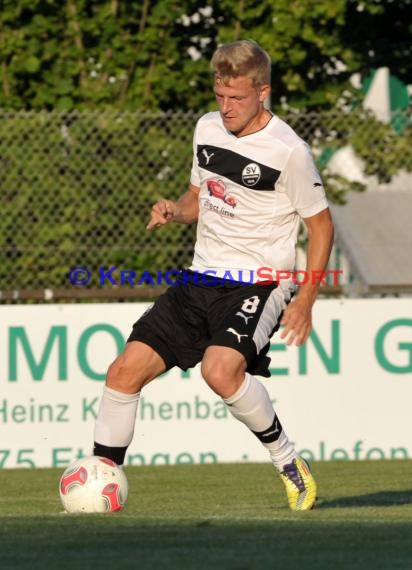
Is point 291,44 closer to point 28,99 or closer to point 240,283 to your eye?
point 28,99

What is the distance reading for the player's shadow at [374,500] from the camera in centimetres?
808

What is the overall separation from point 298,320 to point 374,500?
2.06 metres

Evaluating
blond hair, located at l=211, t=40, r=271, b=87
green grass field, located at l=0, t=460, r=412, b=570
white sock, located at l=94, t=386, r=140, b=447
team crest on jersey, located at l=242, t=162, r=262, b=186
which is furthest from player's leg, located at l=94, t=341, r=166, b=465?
blond hair, located at l=211, t=40, r=271, b=87

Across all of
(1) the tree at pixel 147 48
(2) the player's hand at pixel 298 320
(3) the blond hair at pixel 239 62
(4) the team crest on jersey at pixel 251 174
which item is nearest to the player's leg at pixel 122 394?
(2) the player's hand at pixel 298 320

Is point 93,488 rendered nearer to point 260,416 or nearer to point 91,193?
point 260,416

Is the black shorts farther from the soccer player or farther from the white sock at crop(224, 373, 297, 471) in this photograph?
the white sock at crop(224, 373, 297, 471)

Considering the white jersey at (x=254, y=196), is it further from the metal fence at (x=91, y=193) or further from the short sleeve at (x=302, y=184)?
the metal fence at (x=91, y=193)

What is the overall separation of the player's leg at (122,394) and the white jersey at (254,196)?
523 millimetres

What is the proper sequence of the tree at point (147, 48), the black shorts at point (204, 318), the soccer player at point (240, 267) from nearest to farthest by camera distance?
the soccer player at point (240, 267) → the black shorts at point (204, 318) → the tree at point (147, 48)

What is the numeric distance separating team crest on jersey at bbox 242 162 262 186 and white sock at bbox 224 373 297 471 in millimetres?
915

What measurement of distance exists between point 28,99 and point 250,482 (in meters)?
4.77

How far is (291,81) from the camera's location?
44.9ft

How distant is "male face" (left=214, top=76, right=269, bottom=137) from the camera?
6895mm

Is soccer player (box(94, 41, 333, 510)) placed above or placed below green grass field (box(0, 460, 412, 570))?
above
